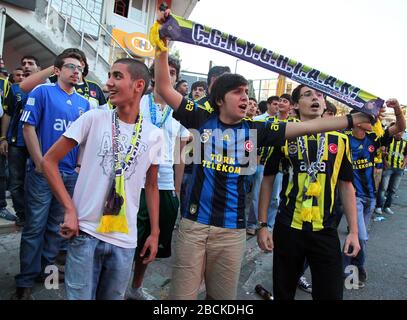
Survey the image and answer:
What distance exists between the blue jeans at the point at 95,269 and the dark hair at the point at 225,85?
125cm

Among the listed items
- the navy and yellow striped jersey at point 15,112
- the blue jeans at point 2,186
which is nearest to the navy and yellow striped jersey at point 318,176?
the navy and yellow striped jersey at point 15,112

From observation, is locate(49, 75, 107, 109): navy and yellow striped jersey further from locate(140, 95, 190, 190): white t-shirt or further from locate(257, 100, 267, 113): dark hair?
locate(257, 100, 267, 113): dark hair

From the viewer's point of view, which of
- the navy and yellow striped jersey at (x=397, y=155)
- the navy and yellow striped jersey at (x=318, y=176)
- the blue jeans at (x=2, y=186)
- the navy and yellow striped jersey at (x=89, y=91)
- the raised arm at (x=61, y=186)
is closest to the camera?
the raised arm at (x=61, y=186)

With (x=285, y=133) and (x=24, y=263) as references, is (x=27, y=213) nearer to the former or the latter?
(x=24, y=263)

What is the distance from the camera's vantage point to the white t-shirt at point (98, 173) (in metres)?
2.09

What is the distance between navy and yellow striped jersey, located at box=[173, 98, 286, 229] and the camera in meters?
2.46

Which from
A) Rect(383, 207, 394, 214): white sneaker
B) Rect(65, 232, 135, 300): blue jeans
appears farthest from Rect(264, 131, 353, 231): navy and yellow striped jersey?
Rect(383, 207, 394, 214): white sneaker

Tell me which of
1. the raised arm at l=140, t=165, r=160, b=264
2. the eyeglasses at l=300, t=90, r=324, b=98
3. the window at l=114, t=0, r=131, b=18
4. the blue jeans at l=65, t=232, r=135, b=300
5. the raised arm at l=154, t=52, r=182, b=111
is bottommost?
the blue jeans at l=65, t=232, r=135, b=300

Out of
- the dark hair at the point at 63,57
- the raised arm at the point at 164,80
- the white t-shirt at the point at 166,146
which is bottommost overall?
the white t-shirt at the point at 166,146

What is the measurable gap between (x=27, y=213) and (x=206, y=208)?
1.88 m

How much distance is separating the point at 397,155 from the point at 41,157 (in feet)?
30.4

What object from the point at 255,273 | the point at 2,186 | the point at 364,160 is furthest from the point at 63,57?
the point at 364,160

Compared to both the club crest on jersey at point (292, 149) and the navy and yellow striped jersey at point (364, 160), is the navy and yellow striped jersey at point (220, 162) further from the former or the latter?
the navy and yellow striped jersey at point (364, 160)

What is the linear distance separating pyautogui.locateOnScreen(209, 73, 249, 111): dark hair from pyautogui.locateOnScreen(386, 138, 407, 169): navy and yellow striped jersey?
8.23 meters
